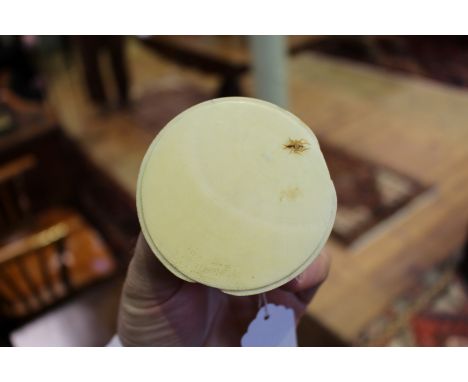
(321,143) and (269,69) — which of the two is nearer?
(321,143)

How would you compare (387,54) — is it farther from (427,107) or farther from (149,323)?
(149,323)

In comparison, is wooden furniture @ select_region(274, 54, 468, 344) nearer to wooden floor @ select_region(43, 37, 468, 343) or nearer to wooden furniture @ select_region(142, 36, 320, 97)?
wooden floor @ select_region(43, 37, 468, 343)

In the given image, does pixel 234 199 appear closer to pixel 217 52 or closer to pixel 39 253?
pixel 39 253

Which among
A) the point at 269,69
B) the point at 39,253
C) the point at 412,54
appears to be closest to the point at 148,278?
the point at 39,253

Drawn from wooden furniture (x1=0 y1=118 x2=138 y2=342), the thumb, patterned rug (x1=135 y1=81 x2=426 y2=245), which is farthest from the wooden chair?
the thumb

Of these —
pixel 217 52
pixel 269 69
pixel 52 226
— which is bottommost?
pixel 52 226

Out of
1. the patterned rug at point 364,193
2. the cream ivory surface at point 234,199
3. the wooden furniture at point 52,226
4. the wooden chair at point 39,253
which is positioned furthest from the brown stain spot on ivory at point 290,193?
the patterned rug at point 364,193

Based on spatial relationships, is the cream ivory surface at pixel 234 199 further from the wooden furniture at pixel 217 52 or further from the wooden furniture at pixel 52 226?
the wooden furniture at pixel 217 52
